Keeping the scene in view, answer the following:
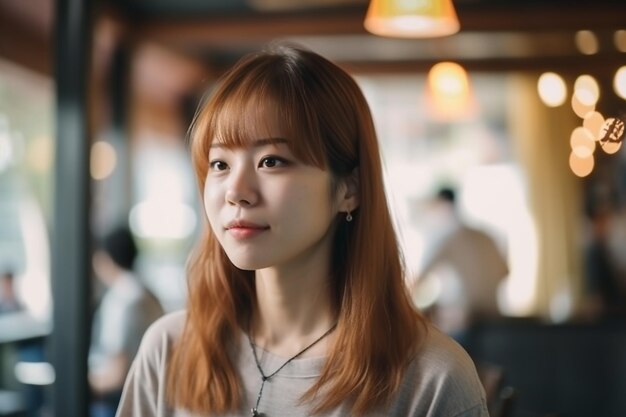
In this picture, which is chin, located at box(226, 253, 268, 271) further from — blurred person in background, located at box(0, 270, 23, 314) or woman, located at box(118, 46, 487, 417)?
blurred person in background, located at box(0, 270, 23, 314)

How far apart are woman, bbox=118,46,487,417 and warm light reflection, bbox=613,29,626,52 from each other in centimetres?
205

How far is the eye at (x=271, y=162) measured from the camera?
52.4 inches

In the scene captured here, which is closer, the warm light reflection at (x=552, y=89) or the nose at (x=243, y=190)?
the nose at (x=243, y=190)

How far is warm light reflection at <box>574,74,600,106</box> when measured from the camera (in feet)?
11.2

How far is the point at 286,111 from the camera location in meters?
1.35

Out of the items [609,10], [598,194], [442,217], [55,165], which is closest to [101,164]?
[442,217]

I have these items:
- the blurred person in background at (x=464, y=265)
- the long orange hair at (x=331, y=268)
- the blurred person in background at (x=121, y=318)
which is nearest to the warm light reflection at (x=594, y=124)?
the long orange hair at (x=331, y=268)

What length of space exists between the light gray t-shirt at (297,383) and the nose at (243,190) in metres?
0.25

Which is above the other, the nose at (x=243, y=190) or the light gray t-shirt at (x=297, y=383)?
the nose at (x=243, y=190)

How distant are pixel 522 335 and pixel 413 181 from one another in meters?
5.88

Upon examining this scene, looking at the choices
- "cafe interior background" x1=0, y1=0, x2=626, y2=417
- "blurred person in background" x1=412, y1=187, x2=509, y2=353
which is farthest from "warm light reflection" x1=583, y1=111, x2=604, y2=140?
"blurred person in background" x1=412, y1=187, x2=509, y2=353

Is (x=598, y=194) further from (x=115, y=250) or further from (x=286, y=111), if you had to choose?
(x=286, y=111)

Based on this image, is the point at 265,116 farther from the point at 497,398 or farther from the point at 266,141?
the point at 497,398

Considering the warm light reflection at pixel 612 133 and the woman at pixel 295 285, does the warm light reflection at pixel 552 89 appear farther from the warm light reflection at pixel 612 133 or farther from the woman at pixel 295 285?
the woman at pixel 295 285
